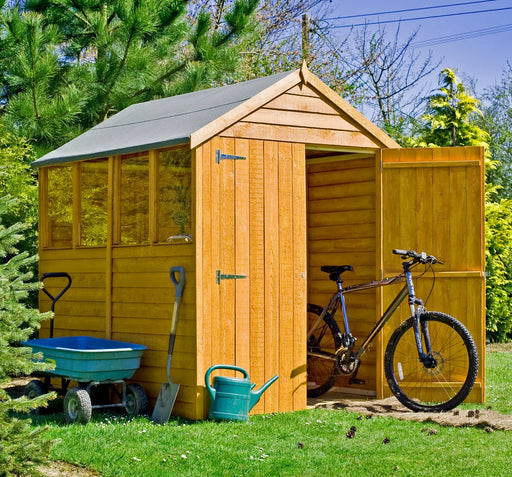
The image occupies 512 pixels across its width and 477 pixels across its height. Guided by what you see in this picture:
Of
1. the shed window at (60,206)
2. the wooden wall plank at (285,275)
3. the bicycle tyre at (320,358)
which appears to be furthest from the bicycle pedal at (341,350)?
the shed window at (60,206)

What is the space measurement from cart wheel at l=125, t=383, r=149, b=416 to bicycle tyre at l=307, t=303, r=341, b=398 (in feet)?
5.90

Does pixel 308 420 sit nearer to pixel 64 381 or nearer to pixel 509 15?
pixel 64 381

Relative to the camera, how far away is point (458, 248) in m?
8.27

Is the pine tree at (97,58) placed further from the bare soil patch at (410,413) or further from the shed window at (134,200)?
the bare soil patch at (410,413)

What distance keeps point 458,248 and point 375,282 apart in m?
0.84

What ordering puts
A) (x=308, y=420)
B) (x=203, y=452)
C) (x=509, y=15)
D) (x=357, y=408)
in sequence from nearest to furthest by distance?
1. (x=203, y=452)
2. (x=308, y=420)
3. (x=357, y=408)
4. (x=509, y=15)

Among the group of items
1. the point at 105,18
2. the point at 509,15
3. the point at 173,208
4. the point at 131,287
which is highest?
the point at 509,15

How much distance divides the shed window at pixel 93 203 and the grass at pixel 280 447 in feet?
6.23

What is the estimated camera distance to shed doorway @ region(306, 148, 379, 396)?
28.8 ft

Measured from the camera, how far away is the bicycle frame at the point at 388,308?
295 inches

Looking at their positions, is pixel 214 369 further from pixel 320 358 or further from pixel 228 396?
pixel 320 358

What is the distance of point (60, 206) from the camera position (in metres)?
8.98

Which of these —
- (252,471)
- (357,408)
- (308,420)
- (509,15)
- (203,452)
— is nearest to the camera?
(252,471)

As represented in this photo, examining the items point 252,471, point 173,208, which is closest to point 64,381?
point 173,208
